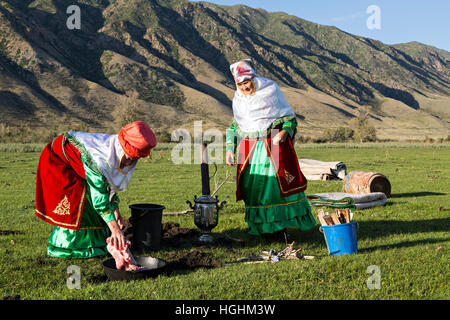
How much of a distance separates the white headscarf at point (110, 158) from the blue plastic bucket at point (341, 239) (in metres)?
2.91

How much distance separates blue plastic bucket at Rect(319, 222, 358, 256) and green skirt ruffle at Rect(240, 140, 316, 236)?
2.44 ft

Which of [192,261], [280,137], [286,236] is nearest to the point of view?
[192,261]

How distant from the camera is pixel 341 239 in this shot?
612cm

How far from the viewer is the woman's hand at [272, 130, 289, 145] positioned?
6670 millimetres

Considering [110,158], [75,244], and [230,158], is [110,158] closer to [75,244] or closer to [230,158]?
[75,244]

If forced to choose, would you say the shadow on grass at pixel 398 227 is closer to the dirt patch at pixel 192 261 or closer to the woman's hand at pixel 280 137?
the woman's hand at pixel 280 137

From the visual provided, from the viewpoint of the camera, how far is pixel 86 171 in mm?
5277

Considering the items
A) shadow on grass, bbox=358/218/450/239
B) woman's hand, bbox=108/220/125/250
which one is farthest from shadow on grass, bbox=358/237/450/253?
woman's hand, bbox=108/220/125/250

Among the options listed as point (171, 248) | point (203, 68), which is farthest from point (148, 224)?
point (203, 68)

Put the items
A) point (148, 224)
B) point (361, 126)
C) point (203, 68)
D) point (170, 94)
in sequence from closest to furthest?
point (148, 224)
point (361, 126)
point (170, 94)
point (203, 68)

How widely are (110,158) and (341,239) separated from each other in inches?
135

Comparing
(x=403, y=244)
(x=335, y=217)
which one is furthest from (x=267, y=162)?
(x=403, y=244)

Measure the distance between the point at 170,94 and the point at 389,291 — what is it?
146m

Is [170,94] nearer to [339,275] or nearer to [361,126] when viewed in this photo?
[361,126]
